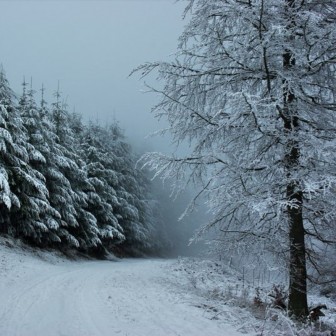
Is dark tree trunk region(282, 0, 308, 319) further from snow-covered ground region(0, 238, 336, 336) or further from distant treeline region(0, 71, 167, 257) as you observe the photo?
distant treeline region(0, 71, 167, 257)

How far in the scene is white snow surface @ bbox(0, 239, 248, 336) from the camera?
21.6 feet

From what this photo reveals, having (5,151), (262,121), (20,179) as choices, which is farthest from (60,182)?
(262,121)

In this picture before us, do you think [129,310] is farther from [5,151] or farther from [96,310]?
[5,151]

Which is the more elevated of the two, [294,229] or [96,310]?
[294,229]

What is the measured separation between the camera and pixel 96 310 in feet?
26.2

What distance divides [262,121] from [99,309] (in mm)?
4925

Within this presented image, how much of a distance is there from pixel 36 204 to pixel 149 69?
14.0 metres

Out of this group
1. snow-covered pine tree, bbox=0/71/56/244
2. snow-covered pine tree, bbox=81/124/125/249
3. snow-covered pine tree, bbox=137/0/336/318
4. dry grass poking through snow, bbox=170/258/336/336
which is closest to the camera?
dry grass poking through snow, bbox=170/258/336/336

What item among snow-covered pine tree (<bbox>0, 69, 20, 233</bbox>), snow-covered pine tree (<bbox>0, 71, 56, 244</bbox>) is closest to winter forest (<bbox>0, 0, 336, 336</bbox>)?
snow-covered pine tree (<bbox>0, 69, 20, 233</bbox>)

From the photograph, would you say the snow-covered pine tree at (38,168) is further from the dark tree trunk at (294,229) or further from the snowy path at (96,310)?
the dark tree trunk at (294,229)

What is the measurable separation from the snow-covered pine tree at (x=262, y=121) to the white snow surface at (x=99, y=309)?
1852 mm

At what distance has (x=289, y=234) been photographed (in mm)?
7574

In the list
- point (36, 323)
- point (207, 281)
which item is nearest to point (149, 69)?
point (36, 323)

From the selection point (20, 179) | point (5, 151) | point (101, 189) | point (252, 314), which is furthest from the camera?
point (101, 189)
